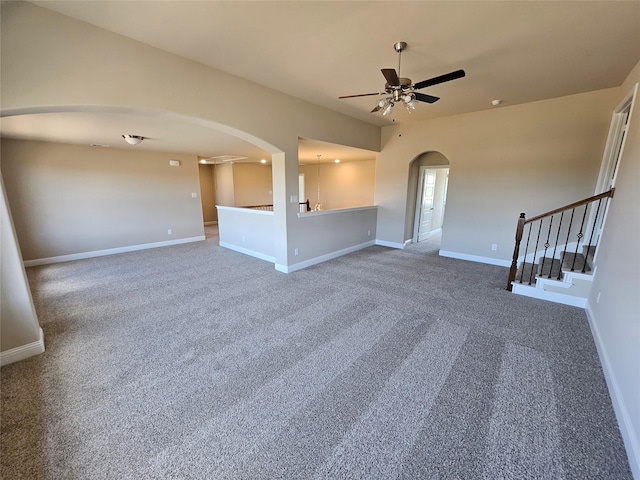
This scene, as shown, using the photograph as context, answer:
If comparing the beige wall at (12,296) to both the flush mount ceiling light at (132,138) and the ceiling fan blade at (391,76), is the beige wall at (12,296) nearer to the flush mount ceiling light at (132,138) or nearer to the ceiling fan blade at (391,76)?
the flush mount ceiling light at (132,138)

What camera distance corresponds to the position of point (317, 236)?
5094mm

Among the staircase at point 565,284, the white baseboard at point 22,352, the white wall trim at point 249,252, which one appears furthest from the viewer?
the white wall trim at point 249,252

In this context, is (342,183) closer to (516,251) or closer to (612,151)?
(516,251)

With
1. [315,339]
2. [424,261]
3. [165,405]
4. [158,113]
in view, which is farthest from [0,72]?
[424,261]

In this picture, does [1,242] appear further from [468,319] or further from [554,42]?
[554,42]

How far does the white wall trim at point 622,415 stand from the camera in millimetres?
1416

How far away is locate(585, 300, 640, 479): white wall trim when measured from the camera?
55.7 inches

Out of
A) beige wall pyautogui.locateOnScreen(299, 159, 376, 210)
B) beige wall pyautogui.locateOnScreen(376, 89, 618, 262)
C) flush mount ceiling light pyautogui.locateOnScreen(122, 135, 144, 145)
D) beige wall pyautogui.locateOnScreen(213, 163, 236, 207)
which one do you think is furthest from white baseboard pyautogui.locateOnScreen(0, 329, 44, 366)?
beige wall pyautogui.locateOnScreen(299, 159, 376, 210)

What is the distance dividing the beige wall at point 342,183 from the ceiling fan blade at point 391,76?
19.2 ft

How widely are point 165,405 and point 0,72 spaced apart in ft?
9.19

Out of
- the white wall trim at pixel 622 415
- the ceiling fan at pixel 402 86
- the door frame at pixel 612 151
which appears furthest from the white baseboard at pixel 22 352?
the door frame at pixel 612 151

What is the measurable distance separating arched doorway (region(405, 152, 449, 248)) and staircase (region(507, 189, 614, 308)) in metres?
2.46

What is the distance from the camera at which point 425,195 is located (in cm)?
691

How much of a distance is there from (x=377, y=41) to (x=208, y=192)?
9150 millimetres
